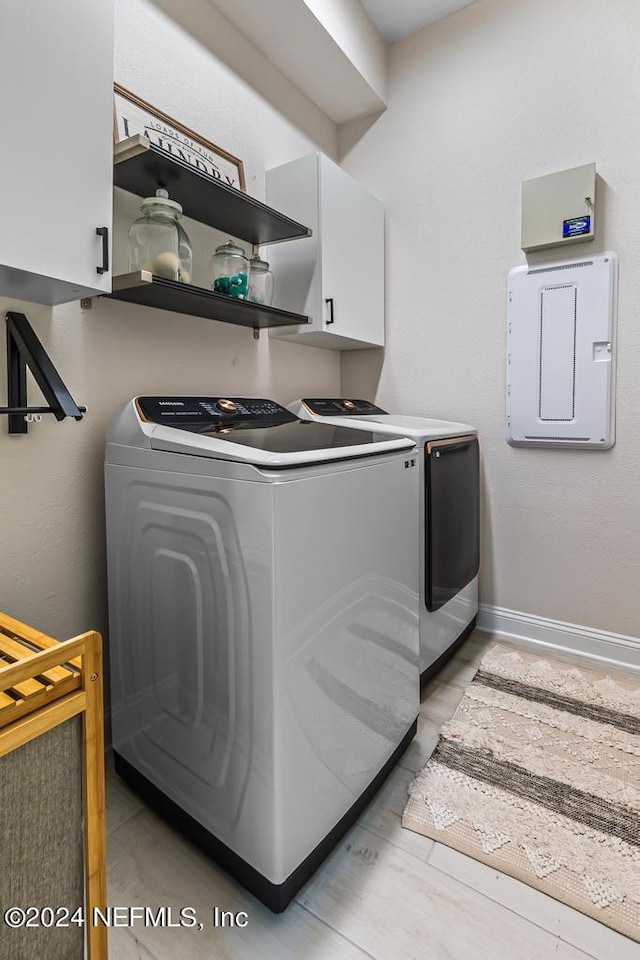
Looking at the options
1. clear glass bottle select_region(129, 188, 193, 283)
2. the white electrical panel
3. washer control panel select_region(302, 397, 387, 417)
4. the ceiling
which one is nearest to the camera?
clear glass bottle select_region(129, 188, 193, 283)

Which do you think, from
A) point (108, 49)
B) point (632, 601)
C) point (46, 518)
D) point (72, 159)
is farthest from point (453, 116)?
point (46, 518)

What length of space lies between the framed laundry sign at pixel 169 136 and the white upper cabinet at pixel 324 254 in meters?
0.26

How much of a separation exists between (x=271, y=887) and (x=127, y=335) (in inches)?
59.1

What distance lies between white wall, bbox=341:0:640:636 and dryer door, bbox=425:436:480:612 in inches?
10.5

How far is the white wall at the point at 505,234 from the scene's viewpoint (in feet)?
6.57

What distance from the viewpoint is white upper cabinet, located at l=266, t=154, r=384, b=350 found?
6.73 feet

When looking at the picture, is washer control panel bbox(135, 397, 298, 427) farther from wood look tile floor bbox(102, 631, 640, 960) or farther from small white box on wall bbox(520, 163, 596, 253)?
small white box on wall bbox(520, 163, 596, 253)

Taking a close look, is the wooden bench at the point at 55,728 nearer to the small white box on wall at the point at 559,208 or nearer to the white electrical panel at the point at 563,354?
the white electrical panel at the point at 563,354

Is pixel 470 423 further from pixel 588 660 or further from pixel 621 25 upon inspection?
pixel 621 25

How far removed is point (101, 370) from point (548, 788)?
179 centimetres

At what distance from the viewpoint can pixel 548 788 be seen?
1436 millimetres

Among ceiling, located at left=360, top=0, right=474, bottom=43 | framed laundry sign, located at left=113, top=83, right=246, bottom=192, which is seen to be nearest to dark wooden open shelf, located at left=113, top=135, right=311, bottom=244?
framed laundry sign, located at left=113, top=83, right=246, bottom=192

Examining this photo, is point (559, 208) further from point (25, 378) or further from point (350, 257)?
point (25, 378)

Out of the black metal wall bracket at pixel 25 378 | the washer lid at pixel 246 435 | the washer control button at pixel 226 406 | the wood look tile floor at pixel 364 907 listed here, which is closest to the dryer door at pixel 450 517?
the washer lid at pixel 246 435
